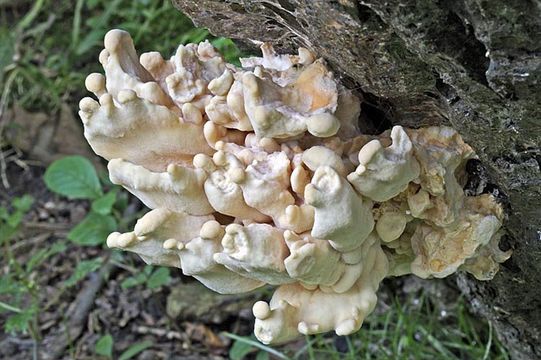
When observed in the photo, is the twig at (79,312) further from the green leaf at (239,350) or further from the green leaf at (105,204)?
the green leaf at (239,350)

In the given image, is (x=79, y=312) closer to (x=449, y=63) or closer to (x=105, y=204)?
(x=105, y=204)

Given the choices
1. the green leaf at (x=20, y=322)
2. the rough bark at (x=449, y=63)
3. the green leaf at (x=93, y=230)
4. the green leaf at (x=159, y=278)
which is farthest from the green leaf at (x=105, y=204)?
the rough bark at (x=449, y=63)

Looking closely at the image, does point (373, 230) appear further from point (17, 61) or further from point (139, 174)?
point (17, 61)

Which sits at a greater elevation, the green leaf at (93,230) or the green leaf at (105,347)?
the green leaf at (93,230)

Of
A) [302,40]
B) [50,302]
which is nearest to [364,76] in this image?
[302,40]

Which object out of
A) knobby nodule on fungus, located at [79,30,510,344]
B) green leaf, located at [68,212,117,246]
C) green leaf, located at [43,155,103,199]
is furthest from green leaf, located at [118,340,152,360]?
knobby nodule on fungus, located at [79,30,510,344]

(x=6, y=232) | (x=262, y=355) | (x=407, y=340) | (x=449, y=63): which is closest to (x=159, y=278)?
(x=262, y=355)
